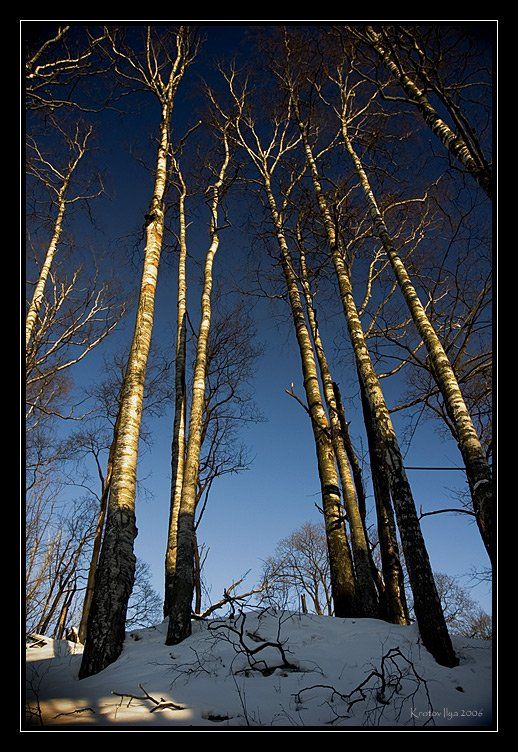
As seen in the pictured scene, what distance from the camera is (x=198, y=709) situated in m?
2.64

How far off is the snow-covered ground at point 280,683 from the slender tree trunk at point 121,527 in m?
0.25

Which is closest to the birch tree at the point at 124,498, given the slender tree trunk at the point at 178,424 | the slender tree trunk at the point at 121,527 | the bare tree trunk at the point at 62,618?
the slender tree trunk at the point at 121,527

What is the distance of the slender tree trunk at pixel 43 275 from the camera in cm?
805

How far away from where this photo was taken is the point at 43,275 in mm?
8727

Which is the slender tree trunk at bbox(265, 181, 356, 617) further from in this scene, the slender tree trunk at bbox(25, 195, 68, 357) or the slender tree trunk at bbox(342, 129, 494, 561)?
the slender tree trunk at bbox(25, 195, 68, 357)

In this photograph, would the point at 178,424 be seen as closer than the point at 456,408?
No

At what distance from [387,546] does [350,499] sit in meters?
1.26

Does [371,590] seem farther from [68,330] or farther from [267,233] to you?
[68,330]

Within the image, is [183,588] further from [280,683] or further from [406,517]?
[406,517]

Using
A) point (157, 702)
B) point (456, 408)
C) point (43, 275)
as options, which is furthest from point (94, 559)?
point (456, 408)

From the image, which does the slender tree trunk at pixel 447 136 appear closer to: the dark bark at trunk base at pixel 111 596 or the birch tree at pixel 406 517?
the birch tree at pixel 406 517
